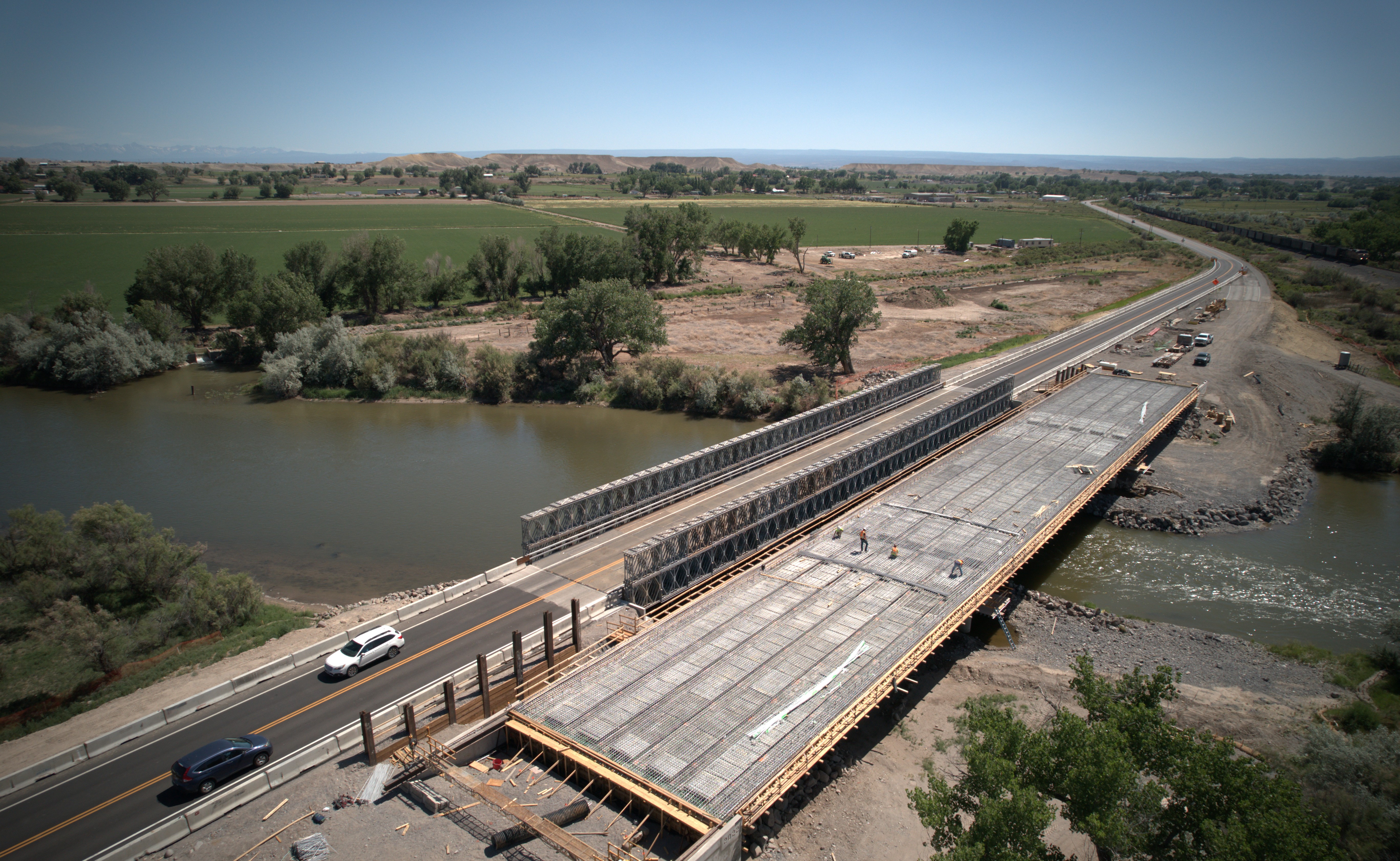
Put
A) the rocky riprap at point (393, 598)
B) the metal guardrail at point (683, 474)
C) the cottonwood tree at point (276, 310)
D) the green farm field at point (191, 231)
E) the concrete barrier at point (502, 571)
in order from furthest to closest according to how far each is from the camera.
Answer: the green farm field at point (191, 231)
the cottonwood tree at point (276, 310)
the metal guardrail at point (683, 474)
the rocky riprap at point (393, 598)
the concrete barrier at point (502, 571)

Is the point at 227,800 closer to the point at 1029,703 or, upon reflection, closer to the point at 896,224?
the point at 1029,703

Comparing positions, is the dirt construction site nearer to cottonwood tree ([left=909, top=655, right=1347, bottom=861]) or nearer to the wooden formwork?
the wooden formwork

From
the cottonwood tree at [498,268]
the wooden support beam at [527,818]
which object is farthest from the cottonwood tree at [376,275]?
the wooden support beam at [527,818]

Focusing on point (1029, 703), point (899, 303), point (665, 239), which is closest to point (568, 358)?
point (1029, 703)

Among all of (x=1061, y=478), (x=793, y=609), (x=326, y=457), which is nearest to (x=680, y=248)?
(x=326, y=457)

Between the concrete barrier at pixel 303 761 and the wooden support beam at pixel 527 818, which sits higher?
the concrete barrier at pixel 303 761

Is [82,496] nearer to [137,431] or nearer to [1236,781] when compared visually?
[137,431]

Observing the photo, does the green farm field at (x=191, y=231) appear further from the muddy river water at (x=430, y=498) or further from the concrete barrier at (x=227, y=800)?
the concrete barrier at (x=227, y=800)
